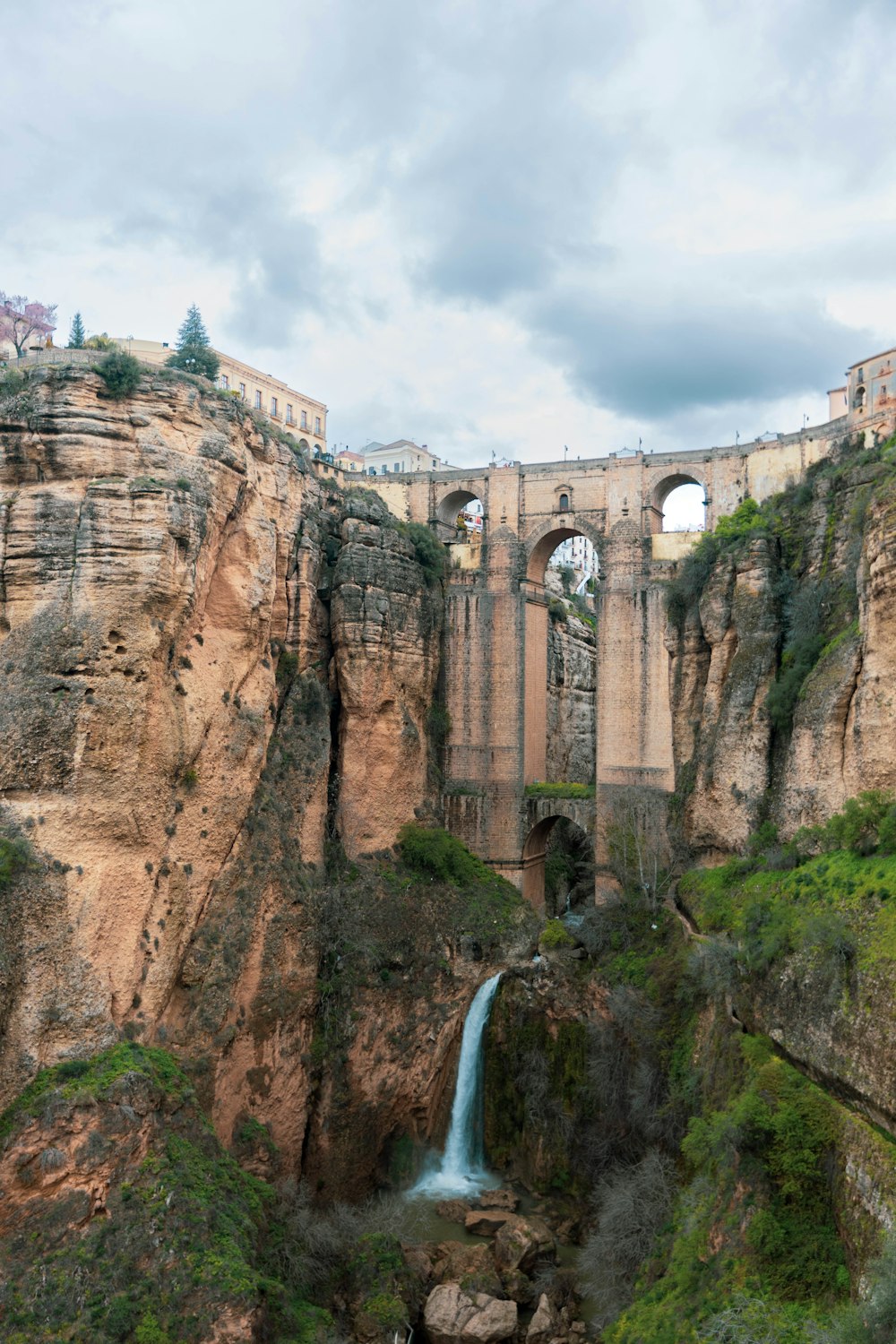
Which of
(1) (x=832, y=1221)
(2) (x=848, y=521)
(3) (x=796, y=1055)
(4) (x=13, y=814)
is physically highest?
(2) (x=848, y=521)

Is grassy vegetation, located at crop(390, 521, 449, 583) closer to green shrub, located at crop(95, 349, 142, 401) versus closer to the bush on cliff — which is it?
the bush on cliff

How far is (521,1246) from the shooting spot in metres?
20.0

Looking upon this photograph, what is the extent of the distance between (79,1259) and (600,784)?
1826cm

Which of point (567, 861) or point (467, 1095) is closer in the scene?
point (467, 1095)

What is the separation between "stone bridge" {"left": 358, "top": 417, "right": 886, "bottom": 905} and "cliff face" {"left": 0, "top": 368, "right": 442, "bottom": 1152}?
629cm

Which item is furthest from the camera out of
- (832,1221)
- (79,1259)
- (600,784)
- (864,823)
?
(600,784)

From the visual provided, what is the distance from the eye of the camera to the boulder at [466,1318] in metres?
18.0

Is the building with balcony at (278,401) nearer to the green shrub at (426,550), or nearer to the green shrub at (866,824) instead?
the green shrub at (426,550)

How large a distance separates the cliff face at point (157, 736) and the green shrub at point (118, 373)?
0.21 meters

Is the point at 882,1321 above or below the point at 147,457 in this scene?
below

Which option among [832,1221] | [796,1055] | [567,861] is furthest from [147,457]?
[567,861]

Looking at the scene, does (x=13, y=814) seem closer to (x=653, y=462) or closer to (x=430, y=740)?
(x=430, y=740)

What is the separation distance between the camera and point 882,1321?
35.2 feet

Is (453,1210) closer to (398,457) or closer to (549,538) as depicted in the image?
(549,538)
